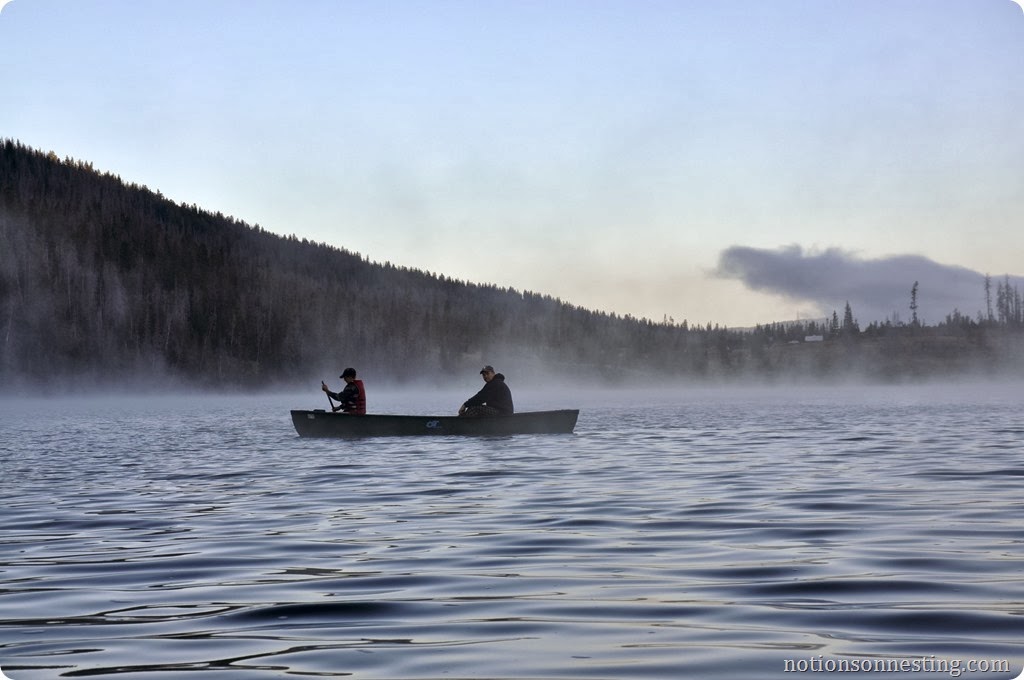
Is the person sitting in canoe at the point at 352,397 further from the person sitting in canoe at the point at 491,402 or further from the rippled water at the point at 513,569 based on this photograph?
the rippled water at the point at 513,569

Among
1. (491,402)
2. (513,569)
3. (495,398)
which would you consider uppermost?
(495,398)

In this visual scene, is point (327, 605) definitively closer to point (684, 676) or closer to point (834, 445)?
point (684, 676)

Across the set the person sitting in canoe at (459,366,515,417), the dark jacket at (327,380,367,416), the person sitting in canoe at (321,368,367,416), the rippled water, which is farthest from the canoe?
the rippled water

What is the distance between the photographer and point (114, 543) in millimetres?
14219

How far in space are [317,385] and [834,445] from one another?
6688 inches

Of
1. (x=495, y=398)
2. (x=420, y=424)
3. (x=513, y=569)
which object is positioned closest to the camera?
(x=513, y=569)

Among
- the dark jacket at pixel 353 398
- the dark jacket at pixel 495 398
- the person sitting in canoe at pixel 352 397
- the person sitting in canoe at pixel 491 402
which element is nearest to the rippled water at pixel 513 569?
the person sitting in canoe at pixel 491 402

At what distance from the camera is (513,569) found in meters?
11.5

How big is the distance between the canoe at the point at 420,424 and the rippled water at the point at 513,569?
10159mm

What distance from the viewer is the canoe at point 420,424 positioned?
35.4 m

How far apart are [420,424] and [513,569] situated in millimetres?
24748

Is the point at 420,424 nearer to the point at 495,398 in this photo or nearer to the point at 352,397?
the point at 352,397

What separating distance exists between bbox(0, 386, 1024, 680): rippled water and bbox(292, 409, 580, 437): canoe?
10.2m

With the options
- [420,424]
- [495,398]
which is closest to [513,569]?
[495,398]
